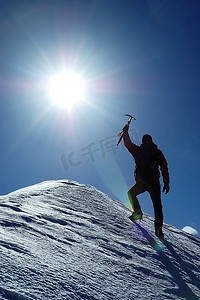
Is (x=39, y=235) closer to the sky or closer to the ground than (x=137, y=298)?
closer to the sky

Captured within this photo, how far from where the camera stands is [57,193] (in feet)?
27.2

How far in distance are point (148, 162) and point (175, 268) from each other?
283cm

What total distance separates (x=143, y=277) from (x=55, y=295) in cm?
179

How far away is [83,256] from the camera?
426cm

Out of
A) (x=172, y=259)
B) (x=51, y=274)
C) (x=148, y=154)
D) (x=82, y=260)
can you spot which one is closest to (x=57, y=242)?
(x=82, y=260)

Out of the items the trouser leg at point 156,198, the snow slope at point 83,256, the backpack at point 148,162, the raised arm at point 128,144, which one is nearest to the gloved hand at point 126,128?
the raised arm at point 128,144

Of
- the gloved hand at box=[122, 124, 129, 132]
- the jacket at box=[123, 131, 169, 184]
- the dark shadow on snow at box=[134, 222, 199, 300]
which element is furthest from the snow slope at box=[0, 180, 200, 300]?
the gloved hand at box=[122, 124, 129, 132]

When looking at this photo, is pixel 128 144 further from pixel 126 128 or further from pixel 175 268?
pixel 175 268

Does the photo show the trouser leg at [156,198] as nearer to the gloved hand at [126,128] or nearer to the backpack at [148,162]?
the backpack at [148,162]

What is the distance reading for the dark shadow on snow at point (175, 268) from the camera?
164 inches

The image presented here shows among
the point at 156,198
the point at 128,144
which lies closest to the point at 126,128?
the point at 128,144

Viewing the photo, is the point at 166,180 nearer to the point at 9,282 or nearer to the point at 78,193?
the point at 78,193

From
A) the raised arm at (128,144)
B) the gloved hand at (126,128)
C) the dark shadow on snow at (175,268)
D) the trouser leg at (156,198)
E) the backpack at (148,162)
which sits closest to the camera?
the dark shadow on snow at (175,268)

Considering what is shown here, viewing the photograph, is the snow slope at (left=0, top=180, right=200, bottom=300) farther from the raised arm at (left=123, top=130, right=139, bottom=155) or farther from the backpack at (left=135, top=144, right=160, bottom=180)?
the raised arm at (left=123, top=130, right=139, bottom=155)
